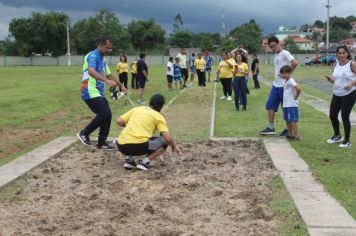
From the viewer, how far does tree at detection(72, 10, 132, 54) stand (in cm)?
9194

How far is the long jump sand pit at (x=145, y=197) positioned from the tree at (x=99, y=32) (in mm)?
83718

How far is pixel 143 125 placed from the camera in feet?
23.3

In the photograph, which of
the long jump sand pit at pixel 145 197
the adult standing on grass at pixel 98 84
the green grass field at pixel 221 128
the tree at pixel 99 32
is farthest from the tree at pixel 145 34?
the long jump sand pit at pixel 145 197

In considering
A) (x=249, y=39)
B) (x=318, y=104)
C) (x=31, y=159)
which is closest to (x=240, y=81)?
(x=318, y=104)

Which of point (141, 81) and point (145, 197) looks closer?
point (145, 197)

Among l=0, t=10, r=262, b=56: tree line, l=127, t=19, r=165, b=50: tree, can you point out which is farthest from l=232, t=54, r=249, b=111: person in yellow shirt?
l=127, t=19, r=165, b=50: tree

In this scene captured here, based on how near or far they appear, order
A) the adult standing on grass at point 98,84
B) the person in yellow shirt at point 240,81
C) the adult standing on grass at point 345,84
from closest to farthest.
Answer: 1. the adult standing on grass at point 98,84
2. the adult standing on grass at point 345,84
3. the person in yellow shirt at point 240,81

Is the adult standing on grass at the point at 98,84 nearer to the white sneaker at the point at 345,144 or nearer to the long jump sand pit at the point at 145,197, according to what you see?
the long jump sand pit at the point at 145,197

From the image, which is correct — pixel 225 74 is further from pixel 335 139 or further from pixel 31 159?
pixel 31 159

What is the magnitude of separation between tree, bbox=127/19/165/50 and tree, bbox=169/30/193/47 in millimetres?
8968

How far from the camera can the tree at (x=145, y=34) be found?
109m

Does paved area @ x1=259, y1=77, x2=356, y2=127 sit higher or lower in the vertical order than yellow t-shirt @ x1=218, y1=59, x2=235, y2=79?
lower

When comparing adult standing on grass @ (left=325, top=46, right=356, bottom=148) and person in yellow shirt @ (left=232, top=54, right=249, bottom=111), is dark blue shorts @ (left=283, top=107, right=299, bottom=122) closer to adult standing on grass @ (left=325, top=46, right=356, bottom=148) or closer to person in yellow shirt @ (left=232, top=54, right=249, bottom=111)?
adult standing on grass @ (left=325, top=46, right=356, bottom=148)

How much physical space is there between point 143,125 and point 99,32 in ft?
283
